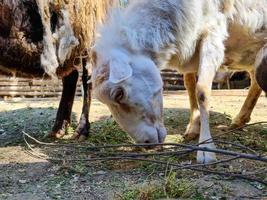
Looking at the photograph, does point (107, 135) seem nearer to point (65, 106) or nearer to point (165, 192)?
point (65, 106)

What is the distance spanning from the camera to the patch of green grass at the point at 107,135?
4.34 metres

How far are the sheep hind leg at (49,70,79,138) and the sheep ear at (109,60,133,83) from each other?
4.86 feet

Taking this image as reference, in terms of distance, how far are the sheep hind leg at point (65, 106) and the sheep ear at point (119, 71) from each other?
1481 millimetres

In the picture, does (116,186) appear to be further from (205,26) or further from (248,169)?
(205,26)

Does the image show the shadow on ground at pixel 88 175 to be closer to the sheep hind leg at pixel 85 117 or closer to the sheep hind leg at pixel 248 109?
the sheep hind leg at pixel 85 117

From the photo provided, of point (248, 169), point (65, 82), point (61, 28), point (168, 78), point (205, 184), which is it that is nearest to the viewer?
point (205, 184)

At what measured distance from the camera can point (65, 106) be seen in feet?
16.0

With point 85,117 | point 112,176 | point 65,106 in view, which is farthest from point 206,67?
point 65,106

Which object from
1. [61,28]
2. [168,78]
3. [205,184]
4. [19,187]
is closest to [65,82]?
[61,28]

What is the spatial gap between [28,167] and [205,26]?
1.59 m

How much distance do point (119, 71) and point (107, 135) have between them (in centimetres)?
124

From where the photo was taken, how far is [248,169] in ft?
10.9

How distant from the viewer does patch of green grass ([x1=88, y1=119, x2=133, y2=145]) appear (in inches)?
171

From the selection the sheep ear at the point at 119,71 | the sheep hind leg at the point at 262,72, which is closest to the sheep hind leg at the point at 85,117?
the sheep ear at the point at 119,71
